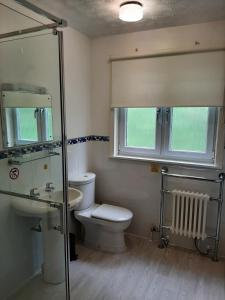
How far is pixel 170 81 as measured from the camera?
2.40 metres

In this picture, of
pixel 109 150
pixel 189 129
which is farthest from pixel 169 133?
pixel 109 150

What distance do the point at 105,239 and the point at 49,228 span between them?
31.4 inches

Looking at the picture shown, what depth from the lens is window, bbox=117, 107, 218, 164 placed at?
7.99ft

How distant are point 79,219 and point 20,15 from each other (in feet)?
6.30

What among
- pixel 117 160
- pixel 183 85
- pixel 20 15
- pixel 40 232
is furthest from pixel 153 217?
pixel 20 15

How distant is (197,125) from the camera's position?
8.07ft

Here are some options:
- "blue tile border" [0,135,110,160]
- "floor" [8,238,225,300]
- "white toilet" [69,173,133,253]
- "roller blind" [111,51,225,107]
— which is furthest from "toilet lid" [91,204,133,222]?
"roller blind" [111,51,225,107]

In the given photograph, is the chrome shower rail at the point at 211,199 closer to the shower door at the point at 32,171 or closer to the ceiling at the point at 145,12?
the shower door at the point at 32,171

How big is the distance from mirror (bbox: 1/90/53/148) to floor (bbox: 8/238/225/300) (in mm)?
1188

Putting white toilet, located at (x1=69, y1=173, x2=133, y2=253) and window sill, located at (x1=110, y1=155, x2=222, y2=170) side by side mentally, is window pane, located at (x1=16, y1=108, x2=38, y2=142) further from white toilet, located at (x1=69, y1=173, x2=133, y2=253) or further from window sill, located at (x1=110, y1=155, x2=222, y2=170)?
window sill, located at (x1=110, y1=155, x2=222, y2=170)

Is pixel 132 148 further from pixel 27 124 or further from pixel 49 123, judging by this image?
pixel 27 124

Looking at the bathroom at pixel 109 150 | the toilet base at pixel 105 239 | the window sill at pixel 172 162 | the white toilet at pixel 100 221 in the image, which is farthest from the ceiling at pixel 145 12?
the toilet base at pixel 105 239

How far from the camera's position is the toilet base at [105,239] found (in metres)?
2.51

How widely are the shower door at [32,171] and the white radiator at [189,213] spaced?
1194 mm
